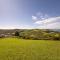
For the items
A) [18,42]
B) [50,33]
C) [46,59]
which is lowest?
[46,59]

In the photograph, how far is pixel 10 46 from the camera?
568 cm

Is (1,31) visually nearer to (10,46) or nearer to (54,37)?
(10,46)

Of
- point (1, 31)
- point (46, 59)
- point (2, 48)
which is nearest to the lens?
point (46, 59)

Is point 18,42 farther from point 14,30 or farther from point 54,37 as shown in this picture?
point 54,37

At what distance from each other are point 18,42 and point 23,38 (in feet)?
1.16

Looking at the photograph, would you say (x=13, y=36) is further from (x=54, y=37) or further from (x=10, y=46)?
(x=54, y=37)

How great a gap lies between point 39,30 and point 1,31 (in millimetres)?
2080

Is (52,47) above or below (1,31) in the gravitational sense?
below

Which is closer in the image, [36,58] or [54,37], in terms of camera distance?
[36,58]

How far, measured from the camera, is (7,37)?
19.5ft

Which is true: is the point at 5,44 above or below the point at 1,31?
below

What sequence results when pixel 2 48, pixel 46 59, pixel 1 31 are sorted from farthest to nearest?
1. pixel 1 31
2. pixel 2 48
3. pixel 46 59

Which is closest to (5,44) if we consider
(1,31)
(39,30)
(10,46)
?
(10,46)

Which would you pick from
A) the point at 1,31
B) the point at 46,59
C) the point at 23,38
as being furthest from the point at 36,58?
the point at 1,31
